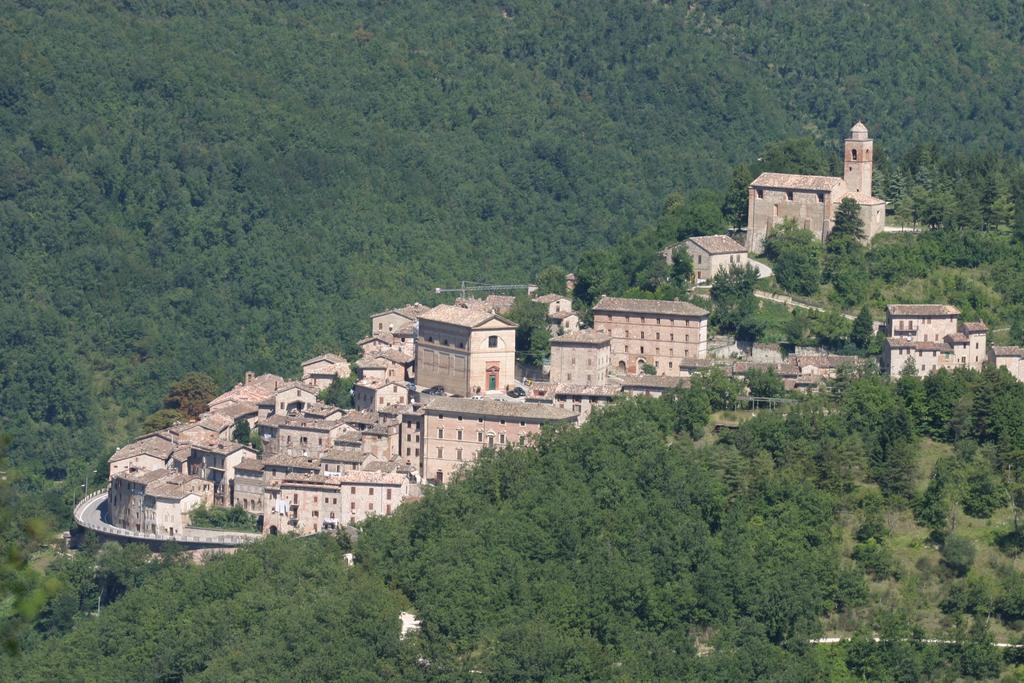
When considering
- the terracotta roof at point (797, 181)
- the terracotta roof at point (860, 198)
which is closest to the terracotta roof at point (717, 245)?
the terracotta roof at point (797, 181)

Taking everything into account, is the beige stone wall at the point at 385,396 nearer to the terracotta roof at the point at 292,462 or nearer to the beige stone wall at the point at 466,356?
the beige stone wall at the point at 466,356

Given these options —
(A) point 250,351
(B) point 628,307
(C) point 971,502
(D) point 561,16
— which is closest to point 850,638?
(C) point 971,502

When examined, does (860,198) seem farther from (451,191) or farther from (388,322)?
(451,191)

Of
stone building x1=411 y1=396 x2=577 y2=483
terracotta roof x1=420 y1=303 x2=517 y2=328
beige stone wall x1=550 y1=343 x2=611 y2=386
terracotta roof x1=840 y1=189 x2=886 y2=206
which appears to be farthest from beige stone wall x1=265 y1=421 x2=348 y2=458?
terracotta roof x1=840 y1=189 x2=886 y2=206

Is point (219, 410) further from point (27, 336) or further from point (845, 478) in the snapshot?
point (27, 336)

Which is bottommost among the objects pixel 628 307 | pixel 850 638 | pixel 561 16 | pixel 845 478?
pixel 850 638

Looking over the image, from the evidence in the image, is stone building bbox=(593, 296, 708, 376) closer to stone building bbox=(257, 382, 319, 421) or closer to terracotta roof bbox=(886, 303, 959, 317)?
terracotta roof bbox=(886, 303, 959, 317)

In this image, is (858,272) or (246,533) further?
(858,272)
